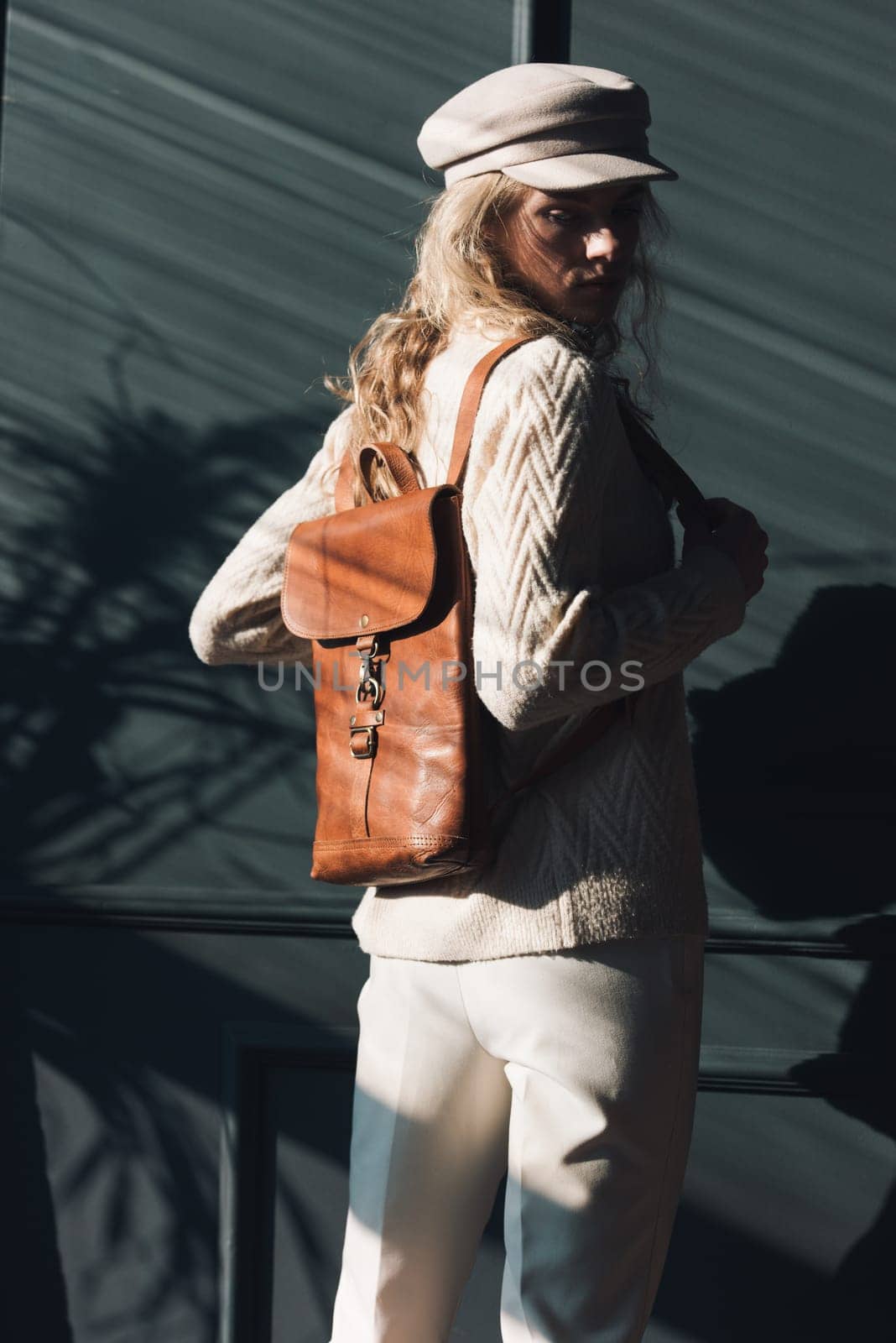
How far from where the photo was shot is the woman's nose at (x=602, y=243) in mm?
1604

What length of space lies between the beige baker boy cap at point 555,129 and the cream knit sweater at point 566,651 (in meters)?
0.21

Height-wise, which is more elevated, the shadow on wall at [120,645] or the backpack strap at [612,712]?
the backpack strap at [612,712]

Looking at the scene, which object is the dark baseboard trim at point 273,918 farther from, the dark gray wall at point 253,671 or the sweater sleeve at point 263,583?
the sweater sleeve at point 263,583

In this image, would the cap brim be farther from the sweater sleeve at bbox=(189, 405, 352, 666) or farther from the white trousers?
the white trousers

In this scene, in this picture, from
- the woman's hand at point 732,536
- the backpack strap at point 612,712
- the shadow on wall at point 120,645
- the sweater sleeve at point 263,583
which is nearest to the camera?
the backpack strap at point 612,712

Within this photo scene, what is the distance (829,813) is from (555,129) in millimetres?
1239

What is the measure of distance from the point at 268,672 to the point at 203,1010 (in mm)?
641

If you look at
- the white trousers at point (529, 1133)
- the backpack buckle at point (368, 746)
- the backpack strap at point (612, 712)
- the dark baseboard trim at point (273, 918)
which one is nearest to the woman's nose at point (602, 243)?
the backpack strap at point (612, 712)

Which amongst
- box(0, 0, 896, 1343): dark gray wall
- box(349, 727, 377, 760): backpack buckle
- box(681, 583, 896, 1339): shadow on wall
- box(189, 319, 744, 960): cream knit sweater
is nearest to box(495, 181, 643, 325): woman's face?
box(189, 319, 744, 960): cream knit sweater

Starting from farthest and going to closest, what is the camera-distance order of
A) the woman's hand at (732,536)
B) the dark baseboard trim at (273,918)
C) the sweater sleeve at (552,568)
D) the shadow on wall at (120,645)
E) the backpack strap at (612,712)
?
1. the shadow on wall at (120,645)
2. the dark baseboard trim at (273,918)
3. the woman's hand at (732,536)
4. the backpack strap at (612,712)
5. the sweater sleeve at (552,568)

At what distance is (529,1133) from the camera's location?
1.49 m

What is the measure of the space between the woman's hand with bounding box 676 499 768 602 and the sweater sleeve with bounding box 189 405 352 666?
491 millimetres

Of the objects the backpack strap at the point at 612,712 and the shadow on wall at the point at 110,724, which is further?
the shadow on wall at the point at 110,724

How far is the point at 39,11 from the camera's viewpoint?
2496mm
